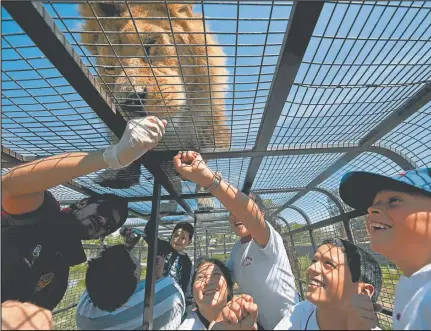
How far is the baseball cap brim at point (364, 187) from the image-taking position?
83 cm

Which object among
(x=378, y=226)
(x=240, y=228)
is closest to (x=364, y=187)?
(x=378, y=226)

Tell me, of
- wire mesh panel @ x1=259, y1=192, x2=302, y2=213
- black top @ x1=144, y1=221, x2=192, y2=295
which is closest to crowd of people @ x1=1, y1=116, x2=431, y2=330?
black top @ x1=144, y1=221, x2=192, y2=295

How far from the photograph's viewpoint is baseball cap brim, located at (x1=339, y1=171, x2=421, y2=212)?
833 millimetres

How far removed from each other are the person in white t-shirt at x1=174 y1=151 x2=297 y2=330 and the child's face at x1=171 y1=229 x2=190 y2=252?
895 millimetres

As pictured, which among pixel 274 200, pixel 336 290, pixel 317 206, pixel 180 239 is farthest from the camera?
pixel 274 200

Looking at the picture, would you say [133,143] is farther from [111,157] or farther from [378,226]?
[378,226]

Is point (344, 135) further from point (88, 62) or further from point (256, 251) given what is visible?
point (88, 62)

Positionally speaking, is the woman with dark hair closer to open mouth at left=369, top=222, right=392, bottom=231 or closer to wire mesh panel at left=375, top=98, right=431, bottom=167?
open mouth at left=369, top=222, right=392, bottom=231

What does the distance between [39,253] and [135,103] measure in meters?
0.69

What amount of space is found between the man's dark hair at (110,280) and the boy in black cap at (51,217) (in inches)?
4.7

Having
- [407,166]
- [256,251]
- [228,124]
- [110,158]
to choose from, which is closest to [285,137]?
[228,124]

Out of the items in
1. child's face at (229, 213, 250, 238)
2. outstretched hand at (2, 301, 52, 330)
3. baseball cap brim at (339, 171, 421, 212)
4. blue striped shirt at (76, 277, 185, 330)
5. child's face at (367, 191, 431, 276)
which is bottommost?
blue striped shirt at (76, 277, 185, 330)

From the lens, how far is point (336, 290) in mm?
696

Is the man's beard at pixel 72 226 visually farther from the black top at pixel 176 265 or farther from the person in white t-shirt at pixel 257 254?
the black top at pixel 176 265
